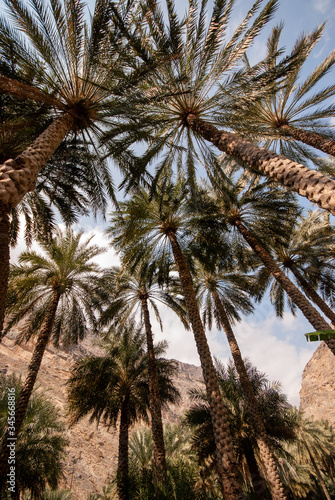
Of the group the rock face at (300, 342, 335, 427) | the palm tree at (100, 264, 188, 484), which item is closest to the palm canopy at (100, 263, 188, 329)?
the palm tree at (100, 264, 188, 484)

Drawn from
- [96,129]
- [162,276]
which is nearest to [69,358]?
[162,276]

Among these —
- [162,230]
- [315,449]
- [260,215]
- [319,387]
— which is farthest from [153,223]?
[319,387]

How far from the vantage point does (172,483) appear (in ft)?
23.5

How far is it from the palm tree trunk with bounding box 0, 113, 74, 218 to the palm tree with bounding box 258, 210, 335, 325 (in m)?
10.8

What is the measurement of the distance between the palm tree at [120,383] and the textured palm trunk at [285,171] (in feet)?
39.2

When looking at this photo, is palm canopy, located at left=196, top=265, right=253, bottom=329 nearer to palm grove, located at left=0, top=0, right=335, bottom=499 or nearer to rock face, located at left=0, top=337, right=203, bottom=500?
palm grove, located at left=0, top=0, right=335, bottom=499

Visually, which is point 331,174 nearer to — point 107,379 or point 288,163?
point 288,163

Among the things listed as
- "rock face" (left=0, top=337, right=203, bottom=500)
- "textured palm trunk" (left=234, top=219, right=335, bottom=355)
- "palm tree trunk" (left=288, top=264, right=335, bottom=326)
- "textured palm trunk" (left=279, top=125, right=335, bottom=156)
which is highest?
"textured palm trunk" (left=279, top=125, right=335, bottom=156)

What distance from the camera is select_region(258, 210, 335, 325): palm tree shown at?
13.7m

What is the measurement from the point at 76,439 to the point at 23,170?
48.4 meters

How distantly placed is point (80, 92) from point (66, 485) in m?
41.1

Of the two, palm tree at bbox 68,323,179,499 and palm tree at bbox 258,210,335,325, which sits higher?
palm tree at bbox 258,210,335,325

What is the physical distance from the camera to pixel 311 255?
549 inches

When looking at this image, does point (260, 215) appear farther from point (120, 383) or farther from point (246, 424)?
point (120, 383)
